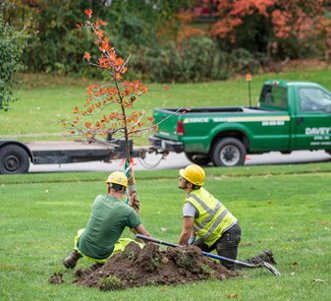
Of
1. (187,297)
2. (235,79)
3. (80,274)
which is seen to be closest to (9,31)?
(80,274)

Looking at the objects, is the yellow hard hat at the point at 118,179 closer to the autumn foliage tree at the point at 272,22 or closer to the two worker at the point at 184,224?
the two worker at the point at 184,224

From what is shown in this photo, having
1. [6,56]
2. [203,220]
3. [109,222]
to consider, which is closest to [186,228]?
[203,220]

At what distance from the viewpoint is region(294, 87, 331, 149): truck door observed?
72.2 feet

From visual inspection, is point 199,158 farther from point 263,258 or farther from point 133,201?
point 263,258

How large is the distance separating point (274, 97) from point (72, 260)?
13.0 m

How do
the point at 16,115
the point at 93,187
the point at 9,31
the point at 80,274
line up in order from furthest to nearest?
the point at 16,115 < the point at 93,187 < the point at 9,31 < the point at 80,274

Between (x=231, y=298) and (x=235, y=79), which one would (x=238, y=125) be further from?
(x=235, y=79)

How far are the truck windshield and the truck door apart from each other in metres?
0.37

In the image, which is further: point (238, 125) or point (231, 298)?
point (238, 125)

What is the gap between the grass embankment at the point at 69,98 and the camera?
91.7 feet

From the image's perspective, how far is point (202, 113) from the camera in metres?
21.4

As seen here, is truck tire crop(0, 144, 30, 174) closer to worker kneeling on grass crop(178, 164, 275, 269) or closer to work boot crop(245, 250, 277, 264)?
worker kneeling on grass crop(178, 164, 275, 269)

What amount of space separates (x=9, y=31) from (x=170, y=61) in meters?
22.8

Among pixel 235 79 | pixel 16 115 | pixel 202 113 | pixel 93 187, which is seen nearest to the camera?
pixel 93 187
